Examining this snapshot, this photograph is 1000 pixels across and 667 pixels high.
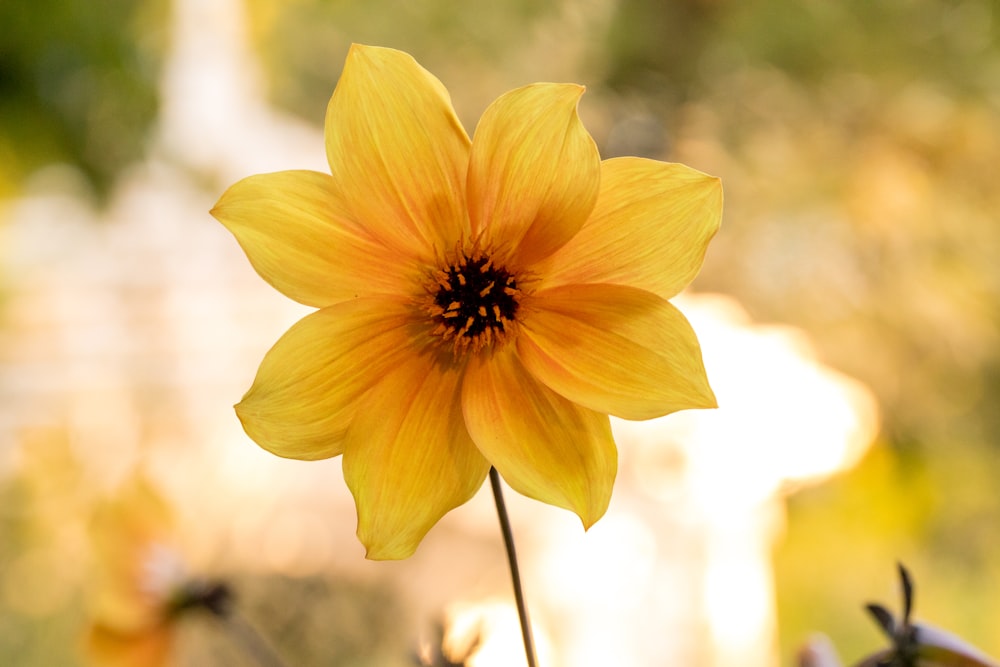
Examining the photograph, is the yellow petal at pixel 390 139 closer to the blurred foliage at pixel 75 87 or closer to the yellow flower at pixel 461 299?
the yellow flower at pixel 461 299

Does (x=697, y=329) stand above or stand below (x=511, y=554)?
above

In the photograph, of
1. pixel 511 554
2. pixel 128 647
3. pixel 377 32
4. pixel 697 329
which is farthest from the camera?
pixel 377 32

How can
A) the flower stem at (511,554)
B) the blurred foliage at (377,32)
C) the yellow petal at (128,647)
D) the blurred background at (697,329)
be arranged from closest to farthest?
the flower stem at (511,554)
the yellow petal at (128,647)
the blurred background at (697,329)
the blurred foliage at (377,32)

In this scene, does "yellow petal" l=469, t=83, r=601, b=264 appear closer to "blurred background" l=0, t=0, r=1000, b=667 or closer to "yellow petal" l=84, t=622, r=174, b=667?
"yellow petal" l=84, t=622, r=174, b=667

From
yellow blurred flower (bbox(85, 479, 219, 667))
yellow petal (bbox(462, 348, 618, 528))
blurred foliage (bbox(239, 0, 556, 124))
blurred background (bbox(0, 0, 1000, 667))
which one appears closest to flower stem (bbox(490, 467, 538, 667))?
yellow petal (bbox(462, 348, 618, 528))

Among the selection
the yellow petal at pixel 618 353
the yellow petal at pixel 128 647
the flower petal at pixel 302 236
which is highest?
the flower petal at pixel 302 236

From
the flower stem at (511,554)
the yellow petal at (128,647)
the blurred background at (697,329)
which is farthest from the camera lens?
the blurred background at (697,329)

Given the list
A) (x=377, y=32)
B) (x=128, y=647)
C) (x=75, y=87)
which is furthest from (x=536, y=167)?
(x=75, y=87)

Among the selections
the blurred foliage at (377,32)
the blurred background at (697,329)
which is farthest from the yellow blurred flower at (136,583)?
the blurred foliage at (377,32)

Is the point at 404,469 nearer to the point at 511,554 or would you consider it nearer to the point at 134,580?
the point at 511,554
